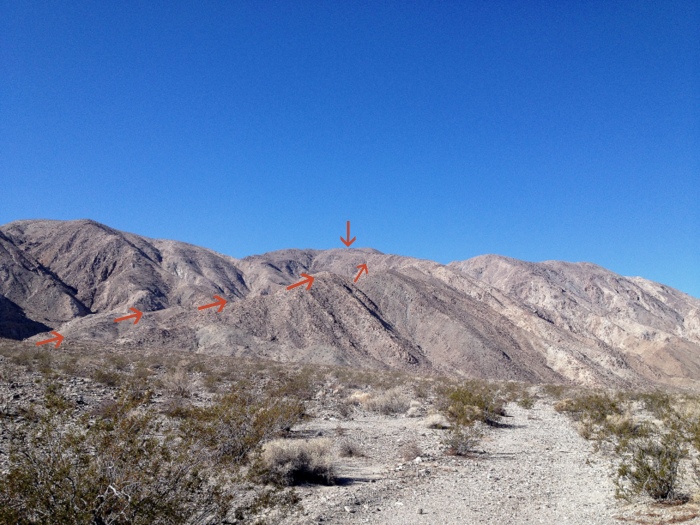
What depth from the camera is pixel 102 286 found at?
9244 centimetres

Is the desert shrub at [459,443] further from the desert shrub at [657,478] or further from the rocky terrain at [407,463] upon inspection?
the desert shrub at [657,478]

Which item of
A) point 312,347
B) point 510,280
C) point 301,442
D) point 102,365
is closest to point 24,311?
point 312,347

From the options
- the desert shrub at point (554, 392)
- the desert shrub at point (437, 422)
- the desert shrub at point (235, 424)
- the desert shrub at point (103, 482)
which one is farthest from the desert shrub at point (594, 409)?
the desert shrub at point (103, 482)

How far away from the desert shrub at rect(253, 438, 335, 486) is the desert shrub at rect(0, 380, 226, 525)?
3.62 metres

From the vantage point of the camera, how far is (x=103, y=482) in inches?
190

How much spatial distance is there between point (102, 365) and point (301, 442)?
18.5 metres

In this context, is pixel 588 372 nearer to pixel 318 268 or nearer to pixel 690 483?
pixel 690 483

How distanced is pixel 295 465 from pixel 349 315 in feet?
191

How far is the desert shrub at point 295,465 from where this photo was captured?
9.09m

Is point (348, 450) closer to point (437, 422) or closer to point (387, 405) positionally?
point (437, 422)

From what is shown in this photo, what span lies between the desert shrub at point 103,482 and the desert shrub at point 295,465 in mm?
3620

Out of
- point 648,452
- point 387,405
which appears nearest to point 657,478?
point 648,452

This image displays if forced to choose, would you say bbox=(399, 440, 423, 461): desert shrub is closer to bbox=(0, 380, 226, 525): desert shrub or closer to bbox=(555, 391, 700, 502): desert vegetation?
bbox=(555, 391, 700, 502): desert vegetation

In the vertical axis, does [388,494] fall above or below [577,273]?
below
